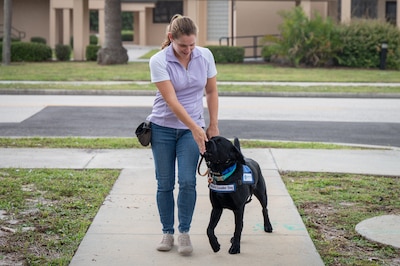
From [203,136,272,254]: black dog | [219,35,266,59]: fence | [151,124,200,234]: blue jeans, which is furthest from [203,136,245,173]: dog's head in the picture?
[219,35,266,59]: fence

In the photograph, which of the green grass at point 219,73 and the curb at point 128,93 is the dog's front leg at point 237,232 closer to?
the curb at point 128,93

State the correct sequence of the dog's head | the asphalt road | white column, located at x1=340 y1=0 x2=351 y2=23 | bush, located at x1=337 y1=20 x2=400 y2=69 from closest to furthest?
the dog's head < the asphalt road < bush, located at x1=337 y1=20 x2=400 y2=69 < white column, located at x1=340 y1=0 x2=351 y2=23

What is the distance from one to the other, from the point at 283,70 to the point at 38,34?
85.6 ft

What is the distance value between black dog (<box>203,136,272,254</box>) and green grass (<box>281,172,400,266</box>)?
80cm

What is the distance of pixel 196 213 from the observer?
777cm

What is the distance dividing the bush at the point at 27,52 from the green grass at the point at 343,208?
25312 millimetres

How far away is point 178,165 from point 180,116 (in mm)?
447

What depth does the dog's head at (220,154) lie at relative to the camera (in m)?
6.00

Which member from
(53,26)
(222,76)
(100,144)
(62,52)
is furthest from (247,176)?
(53,26)

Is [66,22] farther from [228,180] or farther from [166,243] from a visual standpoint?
[228,180]

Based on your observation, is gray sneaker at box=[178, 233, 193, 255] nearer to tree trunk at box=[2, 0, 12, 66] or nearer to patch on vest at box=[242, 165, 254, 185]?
patch on vest at box=[242, 165, 254, 185]

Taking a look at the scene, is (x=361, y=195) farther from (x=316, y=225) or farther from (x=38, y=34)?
(x=38, y=34)

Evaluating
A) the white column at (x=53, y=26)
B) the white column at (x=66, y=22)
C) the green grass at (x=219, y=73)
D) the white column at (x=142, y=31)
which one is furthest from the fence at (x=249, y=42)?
the white column at (x=142, y=31)

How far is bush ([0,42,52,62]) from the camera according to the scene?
3344cm
